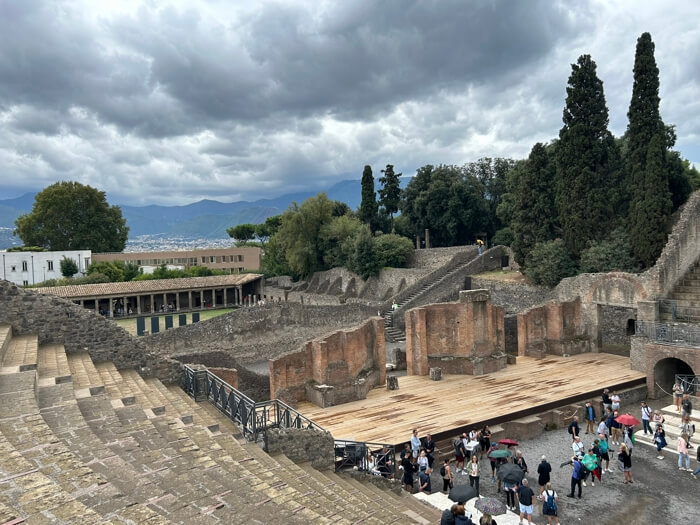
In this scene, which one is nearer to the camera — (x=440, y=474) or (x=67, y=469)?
(x=67, y=469)

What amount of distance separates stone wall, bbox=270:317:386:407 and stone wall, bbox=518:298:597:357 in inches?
356

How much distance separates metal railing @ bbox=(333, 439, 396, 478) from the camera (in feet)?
37.8

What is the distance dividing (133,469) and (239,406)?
176 inches

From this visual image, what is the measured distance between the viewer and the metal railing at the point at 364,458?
1151cm

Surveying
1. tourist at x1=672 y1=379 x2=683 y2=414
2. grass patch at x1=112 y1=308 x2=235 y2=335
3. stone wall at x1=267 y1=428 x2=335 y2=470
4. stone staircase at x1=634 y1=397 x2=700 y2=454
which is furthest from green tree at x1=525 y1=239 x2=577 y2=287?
stone wall at x1=267 y1=428 x2=335 y2=470

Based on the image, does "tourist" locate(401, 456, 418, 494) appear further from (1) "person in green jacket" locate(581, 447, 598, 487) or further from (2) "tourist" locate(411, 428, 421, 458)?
(1) "person in green jacket" locate(581, 447, 598, 487)

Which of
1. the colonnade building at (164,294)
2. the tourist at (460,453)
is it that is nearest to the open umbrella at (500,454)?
the tourist at (460,453)

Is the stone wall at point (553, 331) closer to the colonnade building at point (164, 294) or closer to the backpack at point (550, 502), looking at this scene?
the backpack at point (550, 502)

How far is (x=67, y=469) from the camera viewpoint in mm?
5340

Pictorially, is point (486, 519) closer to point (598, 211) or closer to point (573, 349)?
point (573, 349)

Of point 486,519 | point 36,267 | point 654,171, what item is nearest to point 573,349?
point 654,171

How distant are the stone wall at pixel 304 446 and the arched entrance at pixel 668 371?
14.8 m

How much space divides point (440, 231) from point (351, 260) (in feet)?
33.3

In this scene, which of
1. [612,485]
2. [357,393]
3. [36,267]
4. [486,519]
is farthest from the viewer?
[36,267]
